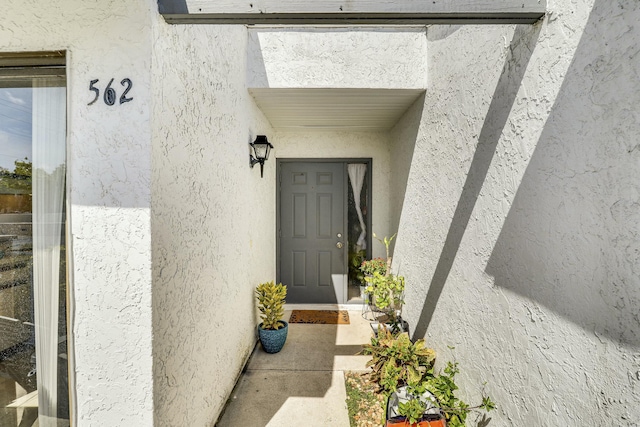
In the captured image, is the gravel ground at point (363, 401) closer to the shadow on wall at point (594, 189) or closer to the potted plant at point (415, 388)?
the potted plant at point (415, 388)

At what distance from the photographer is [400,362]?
1.95 metres

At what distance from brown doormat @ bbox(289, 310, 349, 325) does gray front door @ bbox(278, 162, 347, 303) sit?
9.1 inches

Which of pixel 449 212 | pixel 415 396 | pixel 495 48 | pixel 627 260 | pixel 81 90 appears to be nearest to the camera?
pixel 627 260

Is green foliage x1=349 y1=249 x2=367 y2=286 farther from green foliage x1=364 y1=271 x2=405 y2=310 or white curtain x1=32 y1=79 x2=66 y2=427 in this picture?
white curtain x1=32 y1=79 x2=66 y2=427

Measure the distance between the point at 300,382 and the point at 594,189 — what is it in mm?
2324

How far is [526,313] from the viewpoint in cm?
117

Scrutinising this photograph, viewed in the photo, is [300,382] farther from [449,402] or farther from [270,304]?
[449,402]

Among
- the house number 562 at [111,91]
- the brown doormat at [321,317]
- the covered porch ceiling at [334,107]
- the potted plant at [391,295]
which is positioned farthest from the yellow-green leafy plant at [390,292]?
the house number 562 at [111,91]

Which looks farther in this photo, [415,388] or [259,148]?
[259,148]

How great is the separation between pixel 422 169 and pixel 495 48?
44.9 inches

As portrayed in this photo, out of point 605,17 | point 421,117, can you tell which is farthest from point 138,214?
point 421,117

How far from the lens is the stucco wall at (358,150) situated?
12.8 feet

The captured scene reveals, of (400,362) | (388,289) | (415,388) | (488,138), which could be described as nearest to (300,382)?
(400,362)

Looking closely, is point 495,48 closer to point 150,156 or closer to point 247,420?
point 150,156
